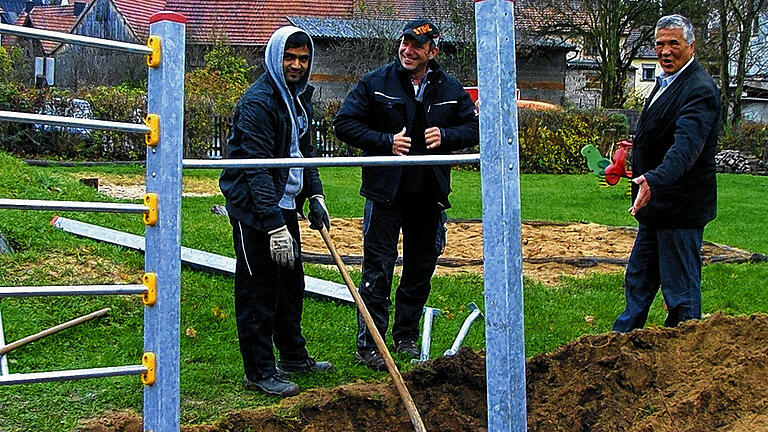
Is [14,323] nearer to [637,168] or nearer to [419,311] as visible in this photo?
[419,311]

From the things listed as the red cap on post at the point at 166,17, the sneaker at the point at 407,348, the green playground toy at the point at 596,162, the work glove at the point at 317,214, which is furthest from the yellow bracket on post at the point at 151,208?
the green playground toy at the point at 596,162

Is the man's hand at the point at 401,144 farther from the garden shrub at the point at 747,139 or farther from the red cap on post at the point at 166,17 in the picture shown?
the garden shrub at the point at 747,139

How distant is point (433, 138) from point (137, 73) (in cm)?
2230

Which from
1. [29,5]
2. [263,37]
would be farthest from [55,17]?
[263,37]

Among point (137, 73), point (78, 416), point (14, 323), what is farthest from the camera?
point (137, 73)

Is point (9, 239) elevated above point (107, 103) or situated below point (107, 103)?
below

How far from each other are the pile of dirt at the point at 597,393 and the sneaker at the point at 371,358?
107cm

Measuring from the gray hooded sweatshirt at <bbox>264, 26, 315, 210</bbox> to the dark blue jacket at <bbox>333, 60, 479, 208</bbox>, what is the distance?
16.4 inches

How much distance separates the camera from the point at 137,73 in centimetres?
2583

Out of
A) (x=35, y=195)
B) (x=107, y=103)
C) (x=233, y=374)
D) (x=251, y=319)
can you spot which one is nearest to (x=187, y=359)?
(x=233, y=374)

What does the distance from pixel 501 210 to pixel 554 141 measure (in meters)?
19.0

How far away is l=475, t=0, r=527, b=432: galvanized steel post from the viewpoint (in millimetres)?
2648

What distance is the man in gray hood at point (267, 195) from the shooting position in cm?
463

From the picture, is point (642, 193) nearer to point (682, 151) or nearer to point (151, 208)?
point (682, 151)
